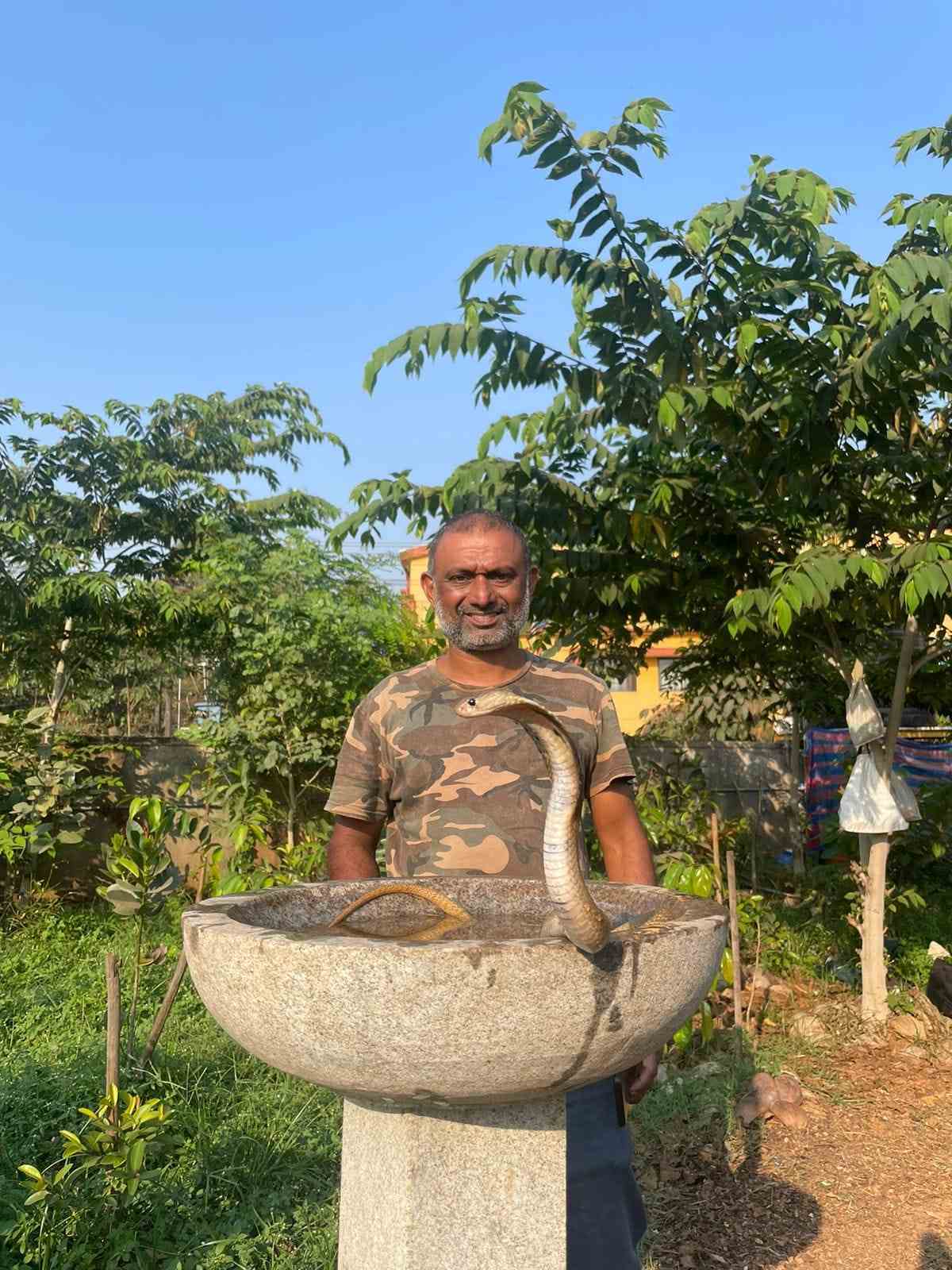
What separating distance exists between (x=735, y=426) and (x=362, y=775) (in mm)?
3490

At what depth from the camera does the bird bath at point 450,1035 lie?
1342 mm

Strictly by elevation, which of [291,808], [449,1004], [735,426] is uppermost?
[735,426]

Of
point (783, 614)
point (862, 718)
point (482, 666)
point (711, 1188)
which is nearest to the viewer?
point (482, 666)

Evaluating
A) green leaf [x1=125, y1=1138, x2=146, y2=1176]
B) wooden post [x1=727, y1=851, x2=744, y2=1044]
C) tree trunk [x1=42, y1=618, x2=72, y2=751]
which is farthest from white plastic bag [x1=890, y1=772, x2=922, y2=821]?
tree trunk [x1=42, y1=618, x2=72, y2=751]

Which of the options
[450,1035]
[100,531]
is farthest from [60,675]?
[450,1035]

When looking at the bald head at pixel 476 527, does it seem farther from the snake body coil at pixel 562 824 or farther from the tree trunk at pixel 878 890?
the tree trunk at pixel 878 890

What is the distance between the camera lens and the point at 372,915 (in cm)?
203

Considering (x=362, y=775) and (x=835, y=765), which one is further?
(x=835, y=765)

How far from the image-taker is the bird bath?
1342mm

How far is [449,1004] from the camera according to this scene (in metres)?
1.33

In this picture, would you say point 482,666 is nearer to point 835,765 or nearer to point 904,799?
point 904,799

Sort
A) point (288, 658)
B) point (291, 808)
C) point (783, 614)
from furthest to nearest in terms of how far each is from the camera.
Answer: point (291, 808) → point (288, 658) → point (783, 614)

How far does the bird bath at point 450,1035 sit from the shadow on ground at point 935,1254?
242cm

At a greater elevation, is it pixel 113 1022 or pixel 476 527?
pixel 476 527
